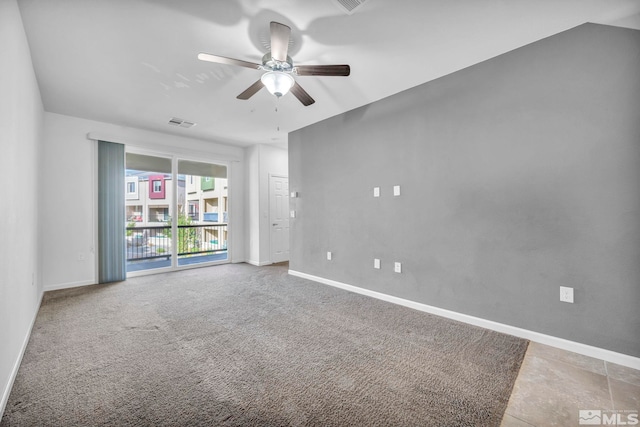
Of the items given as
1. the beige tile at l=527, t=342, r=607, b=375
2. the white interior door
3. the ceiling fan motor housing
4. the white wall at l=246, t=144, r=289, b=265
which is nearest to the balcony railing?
the white wall at l=246, t=144, r=289, b=265

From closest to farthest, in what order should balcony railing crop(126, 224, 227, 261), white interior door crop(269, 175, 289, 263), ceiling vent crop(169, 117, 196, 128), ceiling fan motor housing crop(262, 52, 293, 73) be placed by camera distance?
ceiling fan motor housing crop(262, 52, 293, 73)
ceiling vent crop(169, 117, 196, 128)
balcony railing crop(126, 224, 227, 261)
white interior door crop(269, 175, 289, 263)

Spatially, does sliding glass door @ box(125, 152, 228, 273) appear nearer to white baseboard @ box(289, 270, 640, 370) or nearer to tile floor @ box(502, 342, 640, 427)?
white baseboard @ box(289, 270, 640, 370)

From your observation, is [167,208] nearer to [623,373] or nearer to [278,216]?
[278,216]

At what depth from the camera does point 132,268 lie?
5.16 meters

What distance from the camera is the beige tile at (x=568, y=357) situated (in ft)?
6.80

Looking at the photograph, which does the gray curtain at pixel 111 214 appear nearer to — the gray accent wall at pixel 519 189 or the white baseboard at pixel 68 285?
the white baseboard at pixel 68 285

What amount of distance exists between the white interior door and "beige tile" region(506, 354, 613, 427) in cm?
482

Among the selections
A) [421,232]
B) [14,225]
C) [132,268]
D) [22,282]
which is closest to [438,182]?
[421,232]

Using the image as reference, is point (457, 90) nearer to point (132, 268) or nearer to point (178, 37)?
point (178, 37)

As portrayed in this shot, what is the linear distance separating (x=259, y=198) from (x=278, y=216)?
62 cm

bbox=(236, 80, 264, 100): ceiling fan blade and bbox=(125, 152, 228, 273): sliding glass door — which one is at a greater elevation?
bbox=(236, 80, 264, 100): ceiling fan blade

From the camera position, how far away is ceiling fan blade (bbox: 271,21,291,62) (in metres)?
1.93

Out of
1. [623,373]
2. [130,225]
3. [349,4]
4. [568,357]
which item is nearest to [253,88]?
[349,4]

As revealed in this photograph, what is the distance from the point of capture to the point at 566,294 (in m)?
2.34
